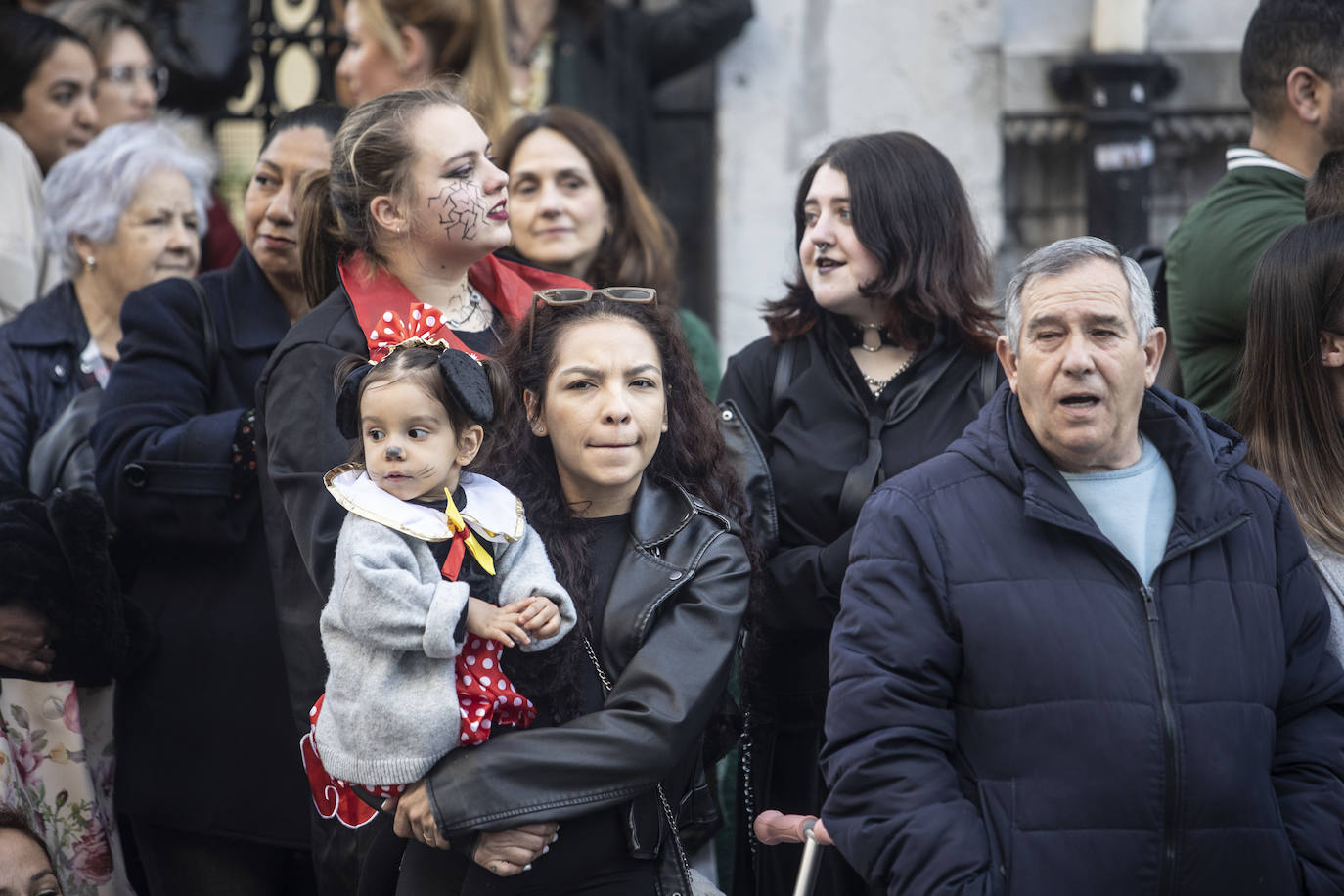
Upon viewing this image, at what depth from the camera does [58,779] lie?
3.59m

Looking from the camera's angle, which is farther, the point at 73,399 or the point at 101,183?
the point at 101,183

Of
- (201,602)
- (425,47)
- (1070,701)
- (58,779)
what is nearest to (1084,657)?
(1070,701)

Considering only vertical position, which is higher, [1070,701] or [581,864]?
[1070,701]

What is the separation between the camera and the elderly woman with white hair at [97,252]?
4016mm

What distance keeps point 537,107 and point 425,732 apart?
364 centimetres

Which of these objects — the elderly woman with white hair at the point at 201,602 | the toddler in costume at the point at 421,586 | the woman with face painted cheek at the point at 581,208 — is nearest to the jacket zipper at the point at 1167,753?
the toddler in costume at the point at 421,586

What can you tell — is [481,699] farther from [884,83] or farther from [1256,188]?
[884,83]

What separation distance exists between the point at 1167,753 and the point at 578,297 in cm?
141

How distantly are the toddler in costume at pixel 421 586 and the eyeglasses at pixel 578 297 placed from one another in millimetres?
294

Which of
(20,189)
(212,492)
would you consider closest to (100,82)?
(20,189)

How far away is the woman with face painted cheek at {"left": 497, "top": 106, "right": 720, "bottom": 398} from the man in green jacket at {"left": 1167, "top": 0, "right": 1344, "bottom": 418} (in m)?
1.42

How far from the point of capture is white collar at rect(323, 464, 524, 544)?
2.69 m

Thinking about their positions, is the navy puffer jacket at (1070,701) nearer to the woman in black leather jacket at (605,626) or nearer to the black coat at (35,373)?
the woman in black leather jacket at (605,626)

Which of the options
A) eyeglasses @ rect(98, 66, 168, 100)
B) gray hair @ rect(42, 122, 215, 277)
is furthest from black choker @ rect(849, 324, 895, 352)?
eyeglasses @ rect(98, 66, 168, 100)
